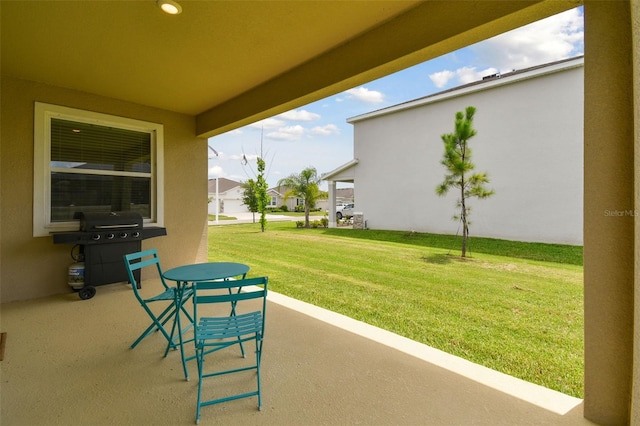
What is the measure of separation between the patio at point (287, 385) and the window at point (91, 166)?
6.05 ft

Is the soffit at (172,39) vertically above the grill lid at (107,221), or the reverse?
the soffit at (172,39)


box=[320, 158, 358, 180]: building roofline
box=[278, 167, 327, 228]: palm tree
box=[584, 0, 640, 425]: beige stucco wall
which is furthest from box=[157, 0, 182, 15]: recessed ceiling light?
box=[278, 167, 327, 228]: palm tree

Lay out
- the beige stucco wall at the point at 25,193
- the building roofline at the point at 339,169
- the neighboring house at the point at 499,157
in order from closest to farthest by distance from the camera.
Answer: the beige stucco wall at the point at 25,193 → the neighboring house at the point at 499,157 → the building roofline at the point at 339,169

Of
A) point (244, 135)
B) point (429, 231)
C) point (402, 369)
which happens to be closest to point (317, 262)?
point (402, 369)

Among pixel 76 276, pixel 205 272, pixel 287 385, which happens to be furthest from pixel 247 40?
pixel 76 276

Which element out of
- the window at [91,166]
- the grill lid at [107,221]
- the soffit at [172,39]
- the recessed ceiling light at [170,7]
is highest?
the soffit at [172,39]

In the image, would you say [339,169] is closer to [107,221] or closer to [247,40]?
[107,221]

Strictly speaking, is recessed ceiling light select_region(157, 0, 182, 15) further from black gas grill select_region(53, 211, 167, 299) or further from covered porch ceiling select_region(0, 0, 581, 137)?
black gas grill select_region(53, 211, 167, 299)

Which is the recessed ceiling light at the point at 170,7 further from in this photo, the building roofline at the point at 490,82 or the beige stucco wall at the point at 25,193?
the building roofline at the point at 490,82

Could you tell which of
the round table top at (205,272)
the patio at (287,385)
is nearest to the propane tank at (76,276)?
the patio at (287,385)

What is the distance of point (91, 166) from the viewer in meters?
4.77

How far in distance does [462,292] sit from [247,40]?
4621 millimetres

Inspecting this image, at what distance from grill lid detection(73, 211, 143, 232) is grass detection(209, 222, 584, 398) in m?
2.40

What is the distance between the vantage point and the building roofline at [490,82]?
899cm
